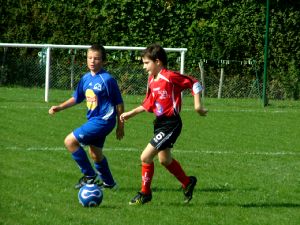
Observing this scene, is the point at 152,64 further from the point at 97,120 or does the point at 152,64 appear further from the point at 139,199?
the point at 139,199

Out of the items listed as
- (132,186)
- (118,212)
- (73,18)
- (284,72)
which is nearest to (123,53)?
(73,18)

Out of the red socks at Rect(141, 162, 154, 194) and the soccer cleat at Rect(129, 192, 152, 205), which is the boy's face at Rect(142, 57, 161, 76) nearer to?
the red socks at Rect(141, 162, 154, 194)

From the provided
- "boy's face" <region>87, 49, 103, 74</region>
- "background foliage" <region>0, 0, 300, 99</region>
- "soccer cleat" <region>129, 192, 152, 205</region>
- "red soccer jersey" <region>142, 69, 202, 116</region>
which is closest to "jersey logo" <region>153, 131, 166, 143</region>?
"red soccer jersey" <region>142, 69, 202, 116</region>

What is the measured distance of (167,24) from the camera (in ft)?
94.3

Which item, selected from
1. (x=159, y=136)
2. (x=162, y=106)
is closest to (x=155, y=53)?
(x=162, y=106)

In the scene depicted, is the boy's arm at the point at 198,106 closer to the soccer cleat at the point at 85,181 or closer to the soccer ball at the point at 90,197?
Result: the soccer ball at the point at 90,197

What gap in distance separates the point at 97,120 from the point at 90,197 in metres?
1.32

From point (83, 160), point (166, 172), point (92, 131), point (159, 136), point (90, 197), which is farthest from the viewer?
point (166, 172)

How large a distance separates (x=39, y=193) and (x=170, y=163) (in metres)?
1.45

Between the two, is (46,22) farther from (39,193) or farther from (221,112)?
(39,193)

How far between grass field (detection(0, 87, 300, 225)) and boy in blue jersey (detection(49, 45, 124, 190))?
1.03 ft

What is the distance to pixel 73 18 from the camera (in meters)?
28.6

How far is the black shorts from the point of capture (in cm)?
911

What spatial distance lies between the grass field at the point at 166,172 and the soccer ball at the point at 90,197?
0.31ft
